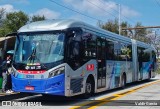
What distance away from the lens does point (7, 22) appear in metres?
72.2

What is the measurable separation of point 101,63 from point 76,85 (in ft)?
11.2

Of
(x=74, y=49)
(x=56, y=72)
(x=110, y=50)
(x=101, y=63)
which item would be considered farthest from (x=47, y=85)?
(x=110, y=50)

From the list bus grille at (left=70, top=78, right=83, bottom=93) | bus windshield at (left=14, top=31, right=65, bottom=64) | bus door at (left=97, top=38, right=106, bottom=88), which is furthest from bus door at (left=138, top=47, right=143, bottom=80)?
bus windshield at (left=14, top=31, right=65, bottom=64)

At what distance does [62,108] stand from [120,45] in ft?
30.1

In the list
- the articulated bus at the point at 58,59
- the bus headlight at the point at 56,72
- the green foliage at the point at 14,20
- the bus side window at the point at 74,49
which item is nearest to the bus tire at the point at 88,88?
the articulated bus at the point at 58,59

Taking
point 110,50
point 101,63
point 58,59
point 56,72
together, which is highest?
point 110,50

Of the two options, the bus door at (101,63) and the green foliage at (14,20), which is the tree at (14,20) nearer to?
the green foliage at (14,20)

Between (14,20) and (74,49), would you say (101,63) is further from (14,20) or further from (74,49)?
(14,20)

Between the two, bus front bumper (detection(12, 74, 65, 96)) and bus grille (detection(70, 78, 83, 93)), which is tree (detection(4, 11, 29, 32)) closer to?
bus grille (detection(70, 78, 83, 93))

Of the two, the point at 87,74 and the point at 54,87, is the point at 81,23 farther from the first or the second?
the point at 54,87

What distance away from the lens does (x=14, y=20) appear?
239 ft

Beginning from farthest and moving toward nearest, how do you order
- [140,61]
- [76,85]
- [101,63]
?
1. [140,61]
2. [101,63]
3. [76,85]

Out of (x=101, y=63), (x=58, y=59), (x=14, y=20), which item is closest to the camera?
(x=58, y=59)

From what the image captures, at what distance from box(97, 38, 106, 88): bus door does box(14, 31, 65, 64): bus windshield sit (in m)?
3.73
